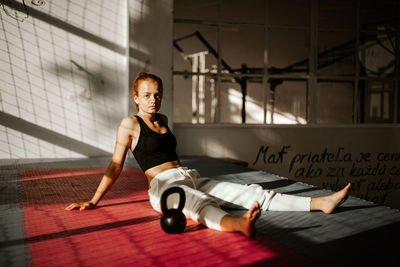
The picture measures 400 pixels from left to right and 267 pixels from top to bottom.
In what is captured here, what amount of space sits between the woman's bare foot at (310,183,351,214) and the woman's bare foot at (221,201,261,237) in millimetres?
634

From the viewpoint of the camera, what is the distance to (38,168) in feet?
13.6

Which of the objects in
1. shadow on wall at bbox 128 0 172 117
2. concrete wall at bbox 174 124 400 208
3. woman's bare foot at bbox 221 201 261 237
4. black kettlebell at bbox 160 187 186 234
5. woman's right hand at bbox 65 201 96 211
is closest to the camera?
woman's bare foot at bbox 221 201 261 237

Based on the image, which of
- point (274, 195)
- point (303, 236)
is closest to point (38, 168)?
point (274, 195)

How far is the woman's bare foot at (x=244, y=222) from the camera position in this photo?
66.2 inches

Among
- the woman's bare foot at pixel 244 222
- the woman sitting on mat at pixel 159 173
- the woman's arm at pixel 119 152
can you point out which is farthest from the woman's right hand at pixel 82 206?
the woman's bare foot at pixel 244 222

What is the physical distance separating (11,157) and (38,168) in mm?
1065

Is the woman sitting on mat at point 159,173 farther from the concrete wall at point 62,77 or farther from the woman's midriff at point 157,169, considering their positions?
the concrete wall at point 62,77

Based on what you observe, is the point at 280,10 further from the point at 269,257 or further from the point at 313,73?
the point at 269,257

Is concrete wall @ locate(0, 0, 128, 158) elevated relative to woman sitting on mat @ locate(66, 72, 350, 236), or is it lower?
elevated

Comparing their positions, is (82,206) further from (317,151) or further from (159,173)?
(317,151)

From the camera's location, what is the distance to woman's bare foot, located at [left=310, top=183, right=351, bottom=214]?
213 centimetres

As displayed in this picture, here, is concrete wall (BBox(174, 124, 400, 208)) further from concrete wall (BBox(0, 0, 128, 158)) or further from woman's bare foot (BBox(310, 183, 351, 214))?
woman's bare foot (BBox(310, 183, 351, 214))

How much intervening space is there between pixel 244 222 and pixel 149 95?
93cm

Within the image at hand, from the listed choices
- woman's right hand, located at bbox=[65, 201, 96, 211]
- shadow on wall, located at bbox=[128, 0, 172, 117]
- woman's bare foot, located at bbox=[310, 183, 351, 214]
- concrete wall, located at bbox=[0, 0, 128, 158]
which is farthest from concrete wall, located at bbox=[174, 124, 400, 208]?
woman's bare foot, located at bbox=[310, 183, 351, 214]
